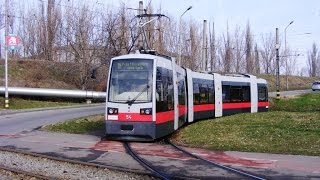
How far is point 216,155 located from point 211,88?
15.3 m

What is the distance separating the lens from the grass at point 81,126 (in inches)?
853

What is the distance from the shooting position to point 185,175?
1066cm

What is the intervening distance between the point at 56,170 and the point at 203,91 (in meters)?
16.7

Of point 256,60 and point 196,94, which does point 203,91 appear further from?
point 256,60

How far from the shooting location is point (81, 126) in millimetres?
23172

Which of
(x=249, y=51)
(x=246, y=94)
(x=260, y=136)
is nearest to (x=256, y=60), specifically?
(x=249, y=51)

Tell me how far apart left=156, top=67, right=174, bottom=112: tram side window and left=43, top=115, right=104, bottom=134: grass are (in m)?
4.54

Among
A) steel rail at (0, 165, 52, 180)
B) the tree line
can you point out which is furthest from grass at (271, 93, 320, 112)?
steel rail at (0, 165, 52, 180)

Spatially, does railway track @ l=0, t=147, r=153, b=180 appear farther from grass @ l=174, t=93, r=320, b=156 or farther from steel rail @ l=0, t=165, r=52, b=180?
grass @ l=174, t=93, r=320, b=156

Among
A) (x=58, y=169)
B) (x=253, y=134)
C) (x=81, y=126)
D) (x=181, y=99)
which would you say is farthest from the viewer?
(x=81, y=126)

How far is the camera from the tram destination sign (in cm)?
1689

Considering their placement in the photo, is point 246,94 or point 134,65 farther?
point 246,94

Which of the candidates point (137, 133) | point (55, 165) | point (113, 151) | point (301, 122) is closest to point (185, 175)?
point (55, 165)

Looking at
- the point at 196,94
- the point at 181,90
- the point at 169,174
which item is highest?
the point at 181,90
